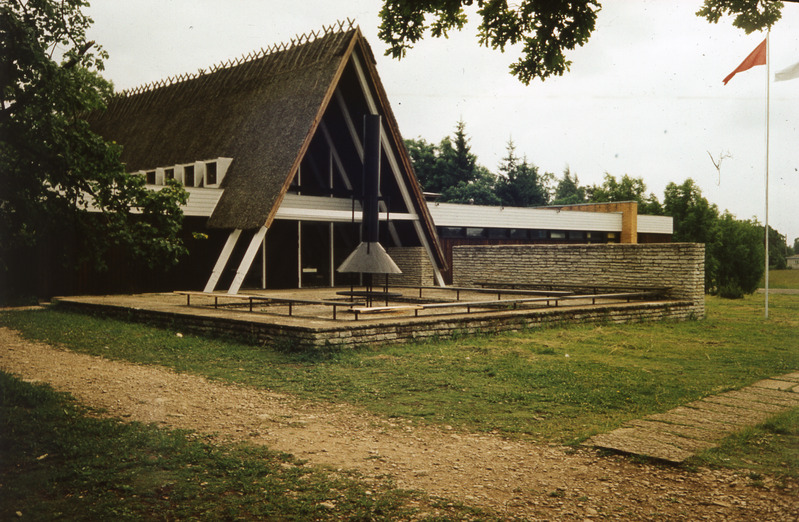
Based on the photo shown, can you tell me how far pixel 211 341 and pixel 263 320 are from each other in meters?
1.02

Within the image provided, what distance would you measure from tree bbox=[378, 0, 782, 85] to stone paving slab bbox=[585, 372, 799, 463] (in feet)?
11.5

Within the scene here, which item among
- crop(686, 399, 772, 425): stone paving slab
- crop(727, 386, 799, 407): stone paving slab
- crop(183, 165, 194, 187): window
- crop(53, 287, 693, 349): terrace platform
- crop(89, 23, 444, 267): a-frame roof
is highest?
crop(89, 23, 444, 267): a-frame roof

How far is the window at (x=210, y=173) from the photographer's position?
22.5m

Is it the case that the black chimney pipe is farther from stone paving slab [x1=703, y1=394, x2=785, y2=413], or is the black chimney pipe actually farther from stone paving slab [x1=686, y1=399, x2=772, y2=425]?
stone paving slab [x1=686, y1=399, x2=772, y2=425]

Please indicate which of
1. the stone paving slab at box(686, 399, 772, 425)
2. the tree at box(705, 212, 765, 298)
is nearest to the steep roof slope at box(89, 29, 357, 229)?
the stone paving slab at box(686, 399, 772, 425)

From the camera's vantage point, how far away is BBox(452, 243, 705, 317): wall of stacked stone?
18.6 m

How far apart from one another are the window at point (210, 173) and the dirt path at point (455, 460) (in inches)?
580

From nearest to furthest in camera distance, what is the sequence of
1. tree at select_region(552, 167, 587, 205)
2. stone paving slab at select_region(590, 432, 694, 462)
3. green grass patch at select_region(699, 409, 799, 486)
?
green grass patch at select_region(699, 409, 799, 486) → stone paving slab at select_region(590, 432, 694, 462) → tree at select_region(552, 167, 587, 205)

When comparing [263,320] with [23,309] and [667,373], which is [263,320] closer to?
[667,373]

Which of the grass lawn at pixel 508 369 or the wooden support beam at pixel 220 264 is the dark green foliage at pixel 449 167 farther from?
the grass lawn at pixel 508 369

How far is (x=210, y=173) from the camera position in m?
22.7

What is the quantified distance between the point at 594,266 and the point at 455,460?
1676 cm

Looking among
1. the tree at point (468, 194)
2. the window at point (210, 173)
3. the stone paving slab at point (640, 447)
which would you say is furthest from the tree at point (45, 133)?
the tree at point (468, 194)

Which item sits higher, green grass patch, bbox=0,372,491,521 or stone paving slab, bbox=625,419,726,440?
stone paving slab, bbox=625,419,726,440
